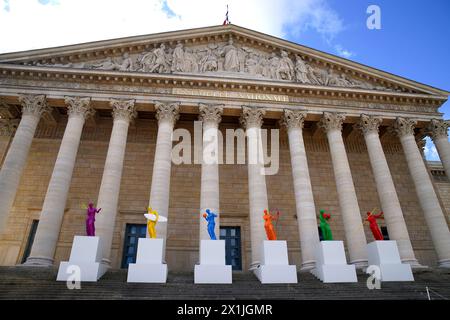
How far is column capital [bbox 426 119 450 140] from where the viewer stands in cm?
2041

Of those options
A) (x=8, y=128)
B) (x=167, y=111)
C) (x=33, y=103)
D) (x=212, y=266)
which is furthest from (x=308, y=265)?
(x=8, y=128)

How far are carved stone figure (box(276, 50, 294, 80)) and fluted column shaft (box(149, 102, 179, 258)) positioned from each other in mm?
6487

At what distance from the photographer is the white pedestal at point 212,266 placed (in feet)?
42.6

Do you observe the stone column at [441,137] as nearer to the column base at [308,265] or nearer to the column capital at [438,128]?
Result: the column capital at [438,128]

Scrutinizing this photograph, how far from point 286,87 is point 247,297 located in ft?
40.9

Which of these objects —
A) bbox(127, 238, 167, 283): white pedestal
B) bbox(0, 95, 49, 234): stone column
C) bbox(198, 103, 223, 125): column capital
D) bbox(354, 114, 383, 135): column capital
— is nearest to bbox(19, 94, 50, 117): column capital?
bbox(0, 95, 49, 234): stone column

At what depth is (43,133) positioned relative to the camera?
853 inches

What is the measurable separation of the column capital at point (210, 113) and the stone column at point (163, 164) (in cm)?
134

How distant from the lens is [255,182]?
680 inches

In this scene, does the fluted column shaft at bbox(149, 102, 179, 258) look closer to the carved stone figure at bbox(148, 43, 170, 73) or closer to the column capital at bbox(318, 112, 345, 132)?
the carved stone figure at bbox(148, 43, 170, 73)

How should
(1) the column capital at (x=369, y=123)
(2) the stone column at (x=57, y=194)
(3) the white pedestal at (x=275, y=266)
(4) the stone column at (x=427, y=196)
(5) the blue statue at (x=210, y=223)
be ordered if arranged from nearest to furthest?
(3) the white pedestal at (x=275, y=266) → (5) the blue statue at (x=210, y=223) → (2) the stone column at (x=57, y=194) → (4) the stone column at (x=427, y=196) → (1) the column capital at (x=369, y=123)

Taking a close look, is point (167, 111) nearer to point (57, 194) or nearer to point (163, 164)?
point (163, 164)

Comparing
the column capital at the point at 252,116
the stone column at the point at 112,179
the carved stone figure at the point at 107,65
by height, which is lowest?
the stone column at the point at 112,179

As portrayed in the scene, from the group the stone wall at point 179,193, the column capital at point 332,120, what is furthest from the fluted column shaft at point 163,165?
the column capital at point 332,120
